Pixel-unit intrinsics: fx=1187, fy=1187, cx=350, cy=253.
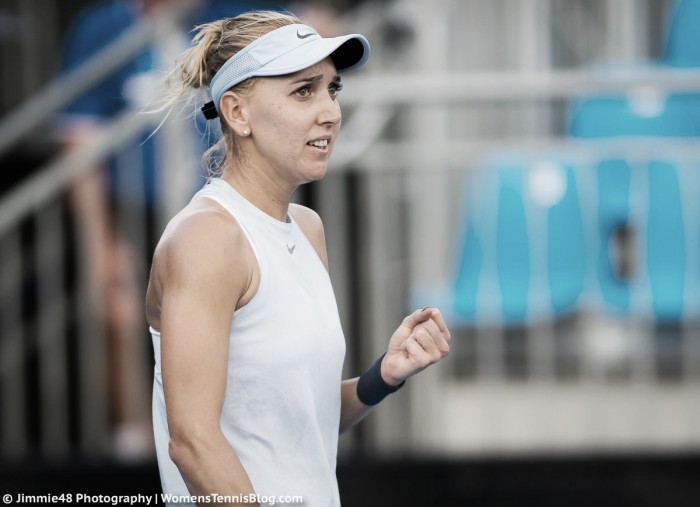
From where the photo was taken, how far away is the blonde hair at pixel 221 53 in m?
2.43

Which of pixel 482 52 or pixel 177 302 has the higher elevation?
pixel 482 52

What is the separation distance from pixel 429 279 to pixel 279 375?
2.60 meters

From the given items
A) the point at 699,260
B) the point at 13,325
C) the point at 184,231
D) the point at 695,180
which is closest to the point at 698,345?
the point at 699,260

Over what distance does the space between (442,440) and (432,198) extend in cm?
103

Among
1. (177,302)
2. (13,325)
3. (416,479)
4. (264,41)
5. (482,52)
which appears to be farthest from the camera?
(482,52)

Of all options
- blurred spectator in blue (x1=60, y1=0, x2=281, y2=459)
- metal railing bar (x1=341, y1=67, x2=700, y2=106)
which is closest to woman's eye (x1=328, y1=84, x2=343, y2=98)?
metal railing bar (x1=341, y1=67, x2=700, y2=106)

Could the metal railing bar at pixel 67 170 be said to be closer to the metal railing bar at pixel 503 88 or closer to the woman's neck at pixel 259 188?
the metal railing bar at pixel 503 88

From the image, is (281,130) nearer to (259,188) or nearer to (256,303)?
(259,188)

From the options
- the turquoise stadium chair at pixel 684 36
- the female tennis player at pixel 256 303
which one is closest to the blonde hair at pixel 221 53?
the female tennis player at pixel 256 303

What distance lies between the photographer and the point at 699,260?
16.5 ft

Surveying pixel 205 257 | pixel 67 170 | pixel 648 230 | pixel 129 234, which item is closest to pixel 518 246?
pixel 648 230

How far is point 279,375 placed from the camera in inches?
91.3

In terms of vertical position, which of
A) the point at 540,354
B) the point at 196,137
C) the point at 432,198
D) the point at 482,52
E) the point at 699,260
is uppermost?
the point at 482,52

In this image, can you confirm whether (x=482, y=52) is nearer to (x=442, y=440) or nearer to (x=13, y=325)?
(x=442, y=440)
